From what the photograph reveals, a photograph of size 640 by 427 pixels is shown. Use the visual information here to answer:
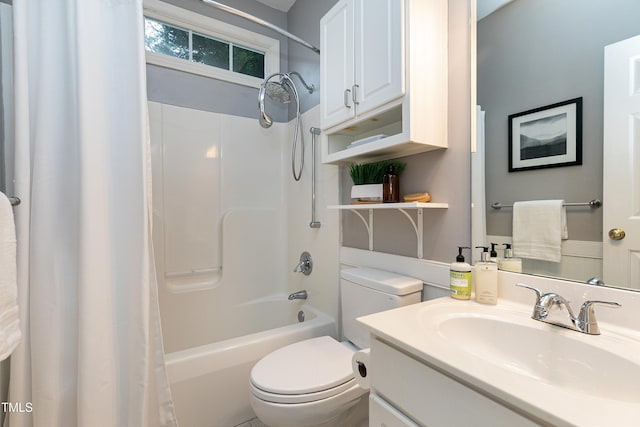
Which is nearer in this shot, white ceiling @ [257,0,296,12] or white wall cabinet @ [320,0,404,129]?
white wall cabinet @ [320,0,404,129]

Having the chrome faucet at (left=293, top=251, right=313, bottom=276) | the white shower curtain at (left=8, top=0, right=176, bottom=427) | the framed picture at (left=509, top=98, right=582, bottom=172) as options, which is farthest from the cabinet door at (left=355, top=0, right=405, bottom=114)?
the chrome faucet at (left=293, top=251, right=313, bottom=276)

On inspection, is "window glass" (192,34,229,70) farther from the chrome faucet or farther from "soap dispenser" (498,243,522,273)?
"soap dispenser" (498,243,522,273)

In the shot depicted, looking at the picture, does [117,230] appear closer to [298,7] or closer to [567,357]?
[567,357]

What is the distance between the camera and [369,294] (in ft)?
4.20

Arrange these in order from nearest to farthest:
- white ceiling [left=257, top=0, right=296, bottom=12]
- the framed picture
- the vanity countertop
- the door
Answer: the vanity countertop, the door, the framed picture, white ceiling [left=257, top=0, right=296, bottom=12]

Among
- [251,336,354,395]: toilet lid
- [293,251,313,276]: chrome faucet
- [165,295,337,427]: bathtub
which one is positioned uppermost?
[293,251,313,276]: chrome faucet

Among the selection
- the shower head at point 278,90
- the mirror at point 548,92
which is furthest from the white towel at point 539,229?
the shower head at point 278,90

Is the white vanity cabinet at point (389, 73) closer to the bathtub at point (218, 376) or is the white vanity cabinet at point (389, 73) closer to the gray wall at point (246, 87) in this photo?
the gray wall at point (246, 87)

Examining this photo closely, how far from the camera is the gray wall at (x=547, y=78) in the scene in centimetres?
80

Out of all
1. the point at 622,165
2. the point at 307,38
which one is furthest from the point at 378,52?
the point at 307,38

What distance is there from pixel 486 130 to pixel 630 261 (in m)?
0.57

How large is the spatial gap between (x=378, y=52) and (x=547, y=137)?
2.20 ft

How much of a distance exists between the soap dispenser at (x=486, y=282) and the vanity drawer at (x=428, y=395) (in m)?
0.43

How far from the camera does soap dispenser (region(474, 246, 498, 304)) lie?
37.3 inches
